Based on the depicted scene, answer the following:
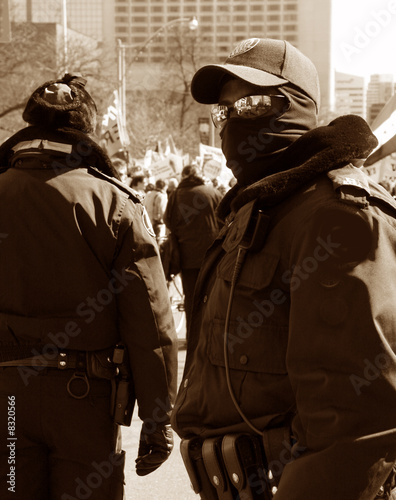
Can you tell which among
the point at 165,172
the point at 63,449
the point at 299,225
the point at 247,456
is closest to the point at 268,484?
the point at 247,456

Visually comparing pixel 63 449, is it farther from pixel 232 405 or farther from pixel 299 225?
pixel 299 225

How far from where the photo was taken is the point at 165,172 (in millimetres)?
22000

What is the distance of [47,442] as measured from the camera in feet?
10.9

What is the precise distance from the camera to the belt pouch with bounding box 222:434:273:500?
2.18m

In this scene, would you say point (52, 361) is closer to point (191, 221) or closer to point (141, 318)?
point (141, 318)

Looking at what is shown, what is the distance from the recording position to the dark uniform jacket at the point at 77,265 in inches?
133

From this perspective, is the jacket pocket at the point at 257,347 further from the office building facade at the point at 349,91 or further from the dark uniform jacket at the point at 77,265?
the office building facade at the point at 349,91

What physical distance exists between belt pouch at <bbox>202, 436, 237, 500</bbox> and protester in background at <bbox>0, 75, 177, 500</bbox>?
111 cm

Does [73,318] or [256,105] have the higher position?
[256,105]

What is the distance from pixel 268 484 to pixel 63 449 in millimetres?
1286

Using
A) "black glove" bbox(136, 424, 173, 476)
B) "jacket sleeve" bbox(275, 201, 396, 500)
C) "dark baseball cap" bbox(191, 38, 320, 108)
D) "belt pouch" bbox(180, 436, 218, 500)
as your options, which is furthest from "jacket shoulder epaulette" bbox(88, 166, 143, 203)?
"jacket sleeve" bbox(275, 201, 396, 500)

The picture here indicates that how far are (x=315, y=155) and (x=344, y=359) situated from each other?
0.54 meters

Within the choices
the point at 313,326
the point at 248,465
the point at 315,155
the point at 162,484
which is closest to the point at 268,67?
the point at 315,155

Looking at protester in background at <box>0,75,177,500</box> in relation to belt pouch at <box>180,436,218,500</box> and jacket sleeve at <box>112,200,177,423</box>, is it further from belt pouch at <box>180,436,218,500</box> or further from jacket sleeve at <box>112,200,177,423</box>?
belt pouch at <box>180,436,218,500</box>
